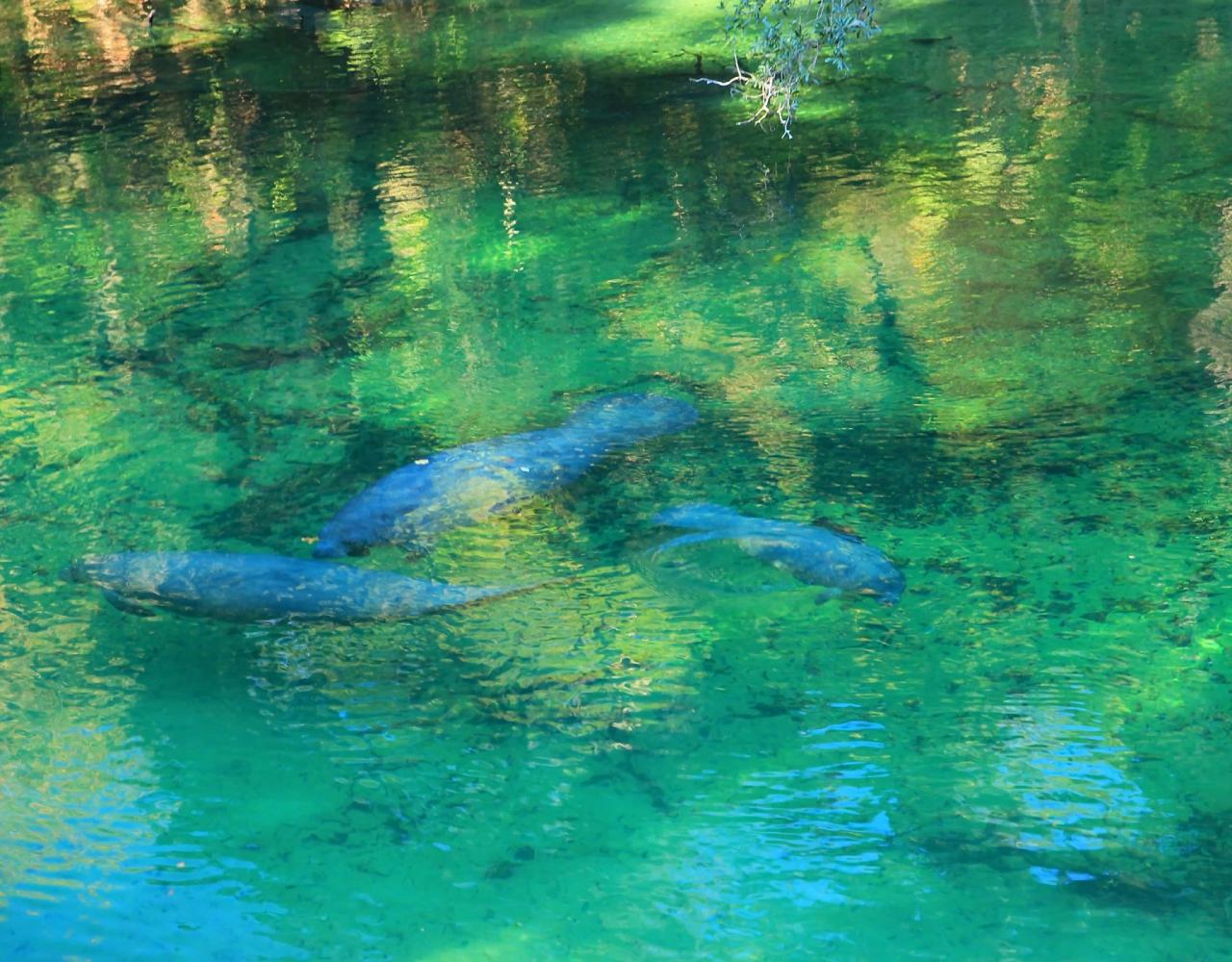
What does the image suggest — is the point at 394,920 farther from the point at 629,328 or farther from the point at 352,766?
the point at 629,328

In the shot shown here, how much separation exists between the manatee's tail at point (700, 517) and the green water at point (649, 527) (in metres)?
0.06

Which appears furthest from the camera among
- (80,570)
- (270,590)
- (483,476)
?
(483,476)

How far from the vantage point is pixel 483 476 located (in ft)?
11.3

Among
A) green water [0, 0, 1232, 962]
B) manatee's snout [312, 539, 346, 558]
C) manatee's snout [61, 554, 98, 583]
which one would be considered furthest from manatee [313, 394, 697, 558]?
manatee's snout [61, 554, 98, 583]

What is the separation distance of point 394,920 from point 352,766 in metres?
0.41

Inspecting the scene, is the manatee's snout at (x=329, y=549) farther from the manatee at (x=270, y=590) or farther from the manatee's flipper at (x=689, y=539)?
the manatee's flipper at (x=689, y=539)

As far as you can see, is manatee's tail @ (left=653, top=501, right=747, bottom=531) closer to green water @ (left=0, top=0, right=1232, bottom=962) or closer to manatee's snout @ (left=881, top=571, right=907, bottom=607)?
green water @ (left=0, top=0, right=1232, bottom=962)

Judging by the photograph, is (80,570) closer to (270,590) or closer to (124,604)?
(124,604)

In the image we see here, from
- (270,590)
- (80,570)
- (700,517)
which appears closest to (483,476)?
(700,517)

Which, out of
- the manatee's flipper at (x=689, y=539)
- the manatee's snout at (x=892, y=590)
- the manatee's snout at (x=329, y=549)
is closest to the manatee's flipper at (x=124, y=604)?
the manatee's snout at (x=329, y=549)

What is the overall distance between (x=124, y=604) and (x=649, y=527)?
121 centimetres

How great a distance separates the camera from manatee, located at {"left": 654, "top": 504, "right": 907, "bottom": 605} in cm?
298

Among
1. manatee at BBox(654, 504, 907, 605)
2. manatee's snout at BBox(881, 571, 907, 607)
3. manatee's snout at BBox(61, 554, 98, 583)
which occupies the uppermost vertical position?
manatee's snout at BBox(61, 554, 98, 583)

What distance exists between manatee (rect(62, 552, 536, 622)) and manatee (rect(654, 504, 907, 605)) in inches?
19.6
